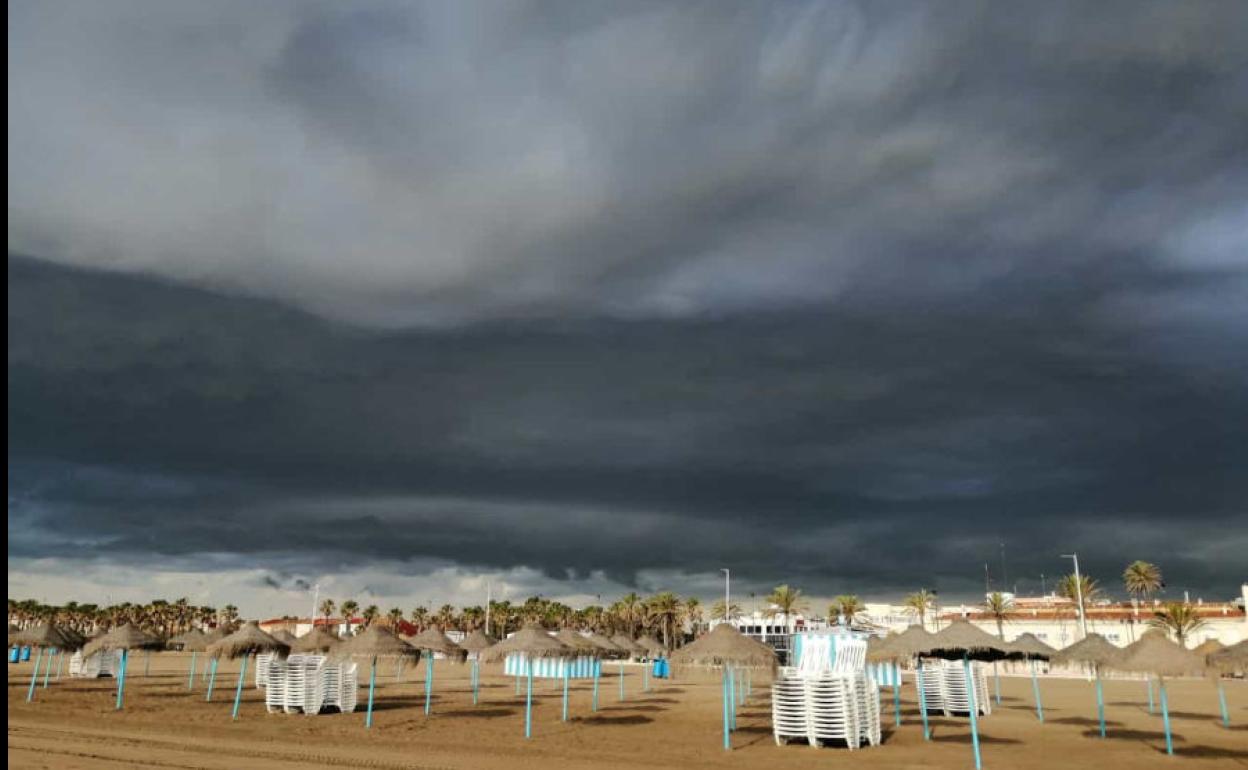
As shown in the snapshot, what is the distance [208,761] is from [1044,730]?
23624 millimetres

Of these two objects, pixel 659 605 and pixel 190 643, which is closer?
pixel 190 643

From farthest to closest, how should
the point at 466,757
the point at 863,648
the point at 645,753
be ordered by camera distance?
the point at 863,648 → the point at 645,753 → the point at 466,757

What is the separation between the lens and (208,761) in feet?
59.2

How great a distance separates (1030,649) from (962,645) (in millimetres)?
7409

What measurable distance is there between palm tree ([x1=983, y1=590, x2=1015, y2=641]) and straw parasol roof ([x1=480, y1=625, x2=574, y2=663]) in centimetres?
6694

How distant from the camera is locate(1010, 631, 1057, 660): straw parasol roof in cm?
2750

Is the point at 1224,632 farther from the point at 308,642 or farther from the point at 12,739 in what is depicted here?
the point at 12,739

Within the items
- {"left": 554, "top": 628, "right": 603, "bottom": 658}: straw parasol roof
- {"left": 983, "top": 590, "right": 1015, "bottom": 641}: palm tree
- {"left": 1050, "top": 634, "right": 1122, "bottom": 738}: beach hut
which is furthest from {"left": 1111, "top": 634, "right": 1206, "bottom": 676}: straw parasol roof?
{"left": 983, "top": 590, "right": 1015, "bottom": 641}: palm tree

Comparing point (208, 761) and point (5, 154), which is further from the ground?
point (5, 154)

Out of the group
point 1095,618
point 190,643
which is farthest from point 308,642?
point 1095,618

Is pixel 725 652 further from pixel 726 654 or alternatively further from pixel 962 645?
pixel 962 645

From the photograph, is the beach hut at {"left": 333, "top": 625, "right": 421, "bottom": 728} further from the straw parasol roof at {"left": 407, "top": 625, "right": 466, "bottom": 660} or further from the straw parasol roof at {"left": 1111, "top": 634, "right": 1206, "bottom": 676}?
the straw parasol roof at {"left": 1111, "top": 634, "right": 1206, "bottom": 676}

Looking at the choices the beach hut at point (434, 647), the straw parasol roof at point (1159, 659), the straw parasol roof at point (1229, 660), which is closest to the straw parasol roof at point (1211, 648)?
the straw parasol roof at point (1229, 660)

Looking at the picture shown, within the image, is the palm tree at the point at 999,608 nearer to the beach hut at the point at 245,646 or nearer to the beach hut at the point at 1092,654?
the beach hut at the point at 1092,654
